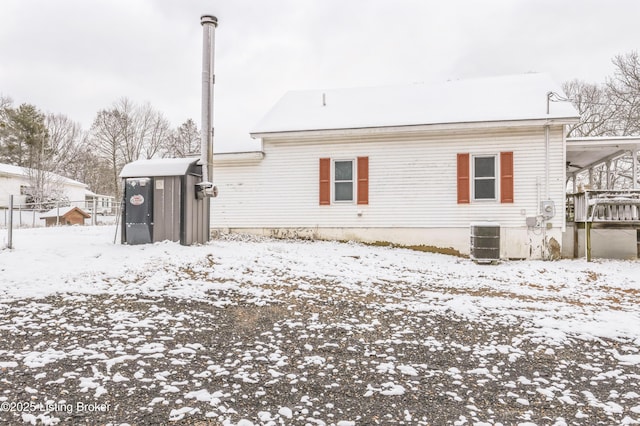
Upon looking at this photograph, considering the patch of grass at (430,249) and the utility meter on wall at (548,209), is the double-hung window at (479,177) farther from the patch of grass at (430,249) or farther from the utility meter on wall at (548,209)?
the patch of grass at (430,249)

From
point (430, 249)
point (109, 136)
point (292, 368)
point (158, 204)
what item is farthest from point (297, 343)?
point (109, 136)

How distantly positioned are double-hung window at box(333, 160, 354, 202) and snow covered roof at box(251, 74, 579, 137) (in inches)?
42.9

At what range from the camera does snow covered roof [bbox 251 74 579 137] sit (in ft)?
33.0

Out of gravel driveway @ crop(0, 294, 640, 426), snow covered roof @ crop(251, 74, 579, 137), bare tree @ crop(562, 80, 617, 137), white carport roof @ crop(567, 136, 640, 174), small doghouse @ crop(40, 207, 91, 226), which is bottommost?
gravel driveway @ crop(0, 294, 640, 426)

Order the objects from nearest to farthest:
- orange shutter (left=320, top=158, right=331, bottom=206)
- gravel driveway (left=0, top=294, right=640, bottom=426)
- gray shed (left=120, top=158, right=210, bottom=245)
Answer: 1. gravel driveway (left=0, top=294, right=640, bottom=426)
2. gray shed (left=120, top=158, right=210, bottom=245)
3. orange shutter (left=320, top=158, right=331, bottom=206)

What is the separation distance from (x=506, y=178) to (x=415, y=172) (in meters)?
2.34

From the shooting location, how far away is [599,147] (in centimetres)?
1007

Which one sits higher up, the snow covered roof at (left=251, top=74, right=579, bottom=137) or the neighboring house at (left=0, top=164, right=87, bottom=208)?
the snow covered roof at (left=251, top=74, right=579, bottom=137)

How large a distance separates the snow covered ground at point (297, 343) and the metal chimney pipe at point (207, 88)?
94.7 inches

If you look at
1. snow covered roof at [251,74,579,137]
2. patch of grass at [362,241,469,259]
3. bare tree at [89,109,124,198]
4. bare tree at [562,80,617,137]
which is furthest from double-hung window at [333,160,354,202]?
bare tree at [89,109,124,198]

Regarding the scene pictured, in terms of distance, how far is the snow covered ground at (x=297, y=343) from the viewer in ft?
8.18

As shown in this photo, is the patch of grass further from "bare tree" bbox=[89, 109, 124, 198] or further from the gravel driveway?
"bare tree" bbox=[89, 109, 124, 198]

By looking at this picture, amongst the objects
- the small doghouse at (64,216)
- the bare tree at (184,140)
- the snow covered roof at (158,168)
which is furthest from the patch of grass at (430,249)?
the bare tree at (184,140)

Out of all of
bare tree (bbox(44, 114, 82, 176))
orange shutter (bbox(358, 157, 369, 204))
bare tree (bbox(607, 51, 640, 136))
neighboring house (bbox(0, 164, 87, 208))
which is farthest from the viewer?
bare tree (bbox(44, 114, 82, 176))
